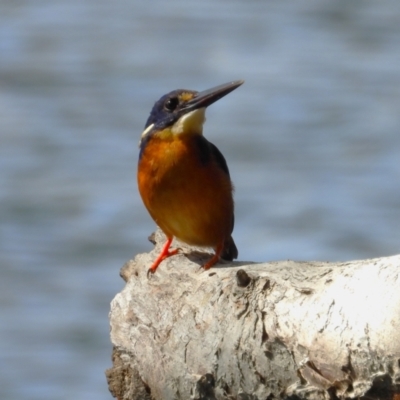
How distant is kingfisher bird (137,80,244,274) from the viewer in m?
5.20

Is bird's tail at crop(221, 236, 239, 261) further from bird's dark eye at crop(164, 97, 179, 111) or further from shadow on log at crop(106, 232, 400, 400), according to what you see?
shadow on log at crop(106, 232, 400, 400)

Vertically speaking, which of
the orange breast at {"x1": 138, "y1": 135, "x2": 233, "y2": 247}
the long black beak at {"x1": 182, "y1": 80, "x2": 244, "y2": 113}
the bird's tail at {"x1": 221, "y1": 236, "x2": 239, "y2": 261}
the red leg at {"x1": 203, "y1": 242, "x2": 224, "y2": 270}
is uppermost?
the long black beak at {"x1": 182, "y1": 80, "x2": 244, "y2": 113}

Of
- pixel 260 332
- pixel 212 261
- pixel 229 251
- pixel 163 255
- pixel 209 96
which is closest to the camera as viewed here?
pixel 260 332

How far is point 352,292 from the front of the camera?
130 inches

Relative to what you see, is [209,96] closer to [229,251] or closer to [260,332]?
[229,251]

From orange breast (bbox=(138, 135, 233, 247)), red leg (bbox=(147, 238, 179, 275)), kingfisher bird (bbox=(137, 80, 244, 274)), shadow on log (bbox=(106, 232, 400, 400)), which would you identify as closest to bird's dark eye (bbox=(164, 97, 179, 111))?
kingfisher bird (bbox=(137, 80, 244, 274))

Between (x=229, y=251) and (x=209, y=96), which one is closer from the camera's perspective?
(x=209, y=96)

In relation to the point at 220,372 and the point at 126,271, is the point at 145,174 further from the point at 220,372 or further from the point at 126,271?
the point at 220,372

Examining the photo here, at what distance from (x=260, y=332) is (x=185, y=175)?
1702 millimetres

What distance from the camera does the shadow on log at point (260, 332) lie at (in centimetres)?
323

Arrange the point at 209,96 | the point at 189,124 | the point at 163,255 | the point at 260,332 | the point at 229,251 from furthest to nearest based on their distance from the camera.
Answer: the point at 229,251, the point at 189,124, the point at 209,96, the point at 163,255, the point at 260,332

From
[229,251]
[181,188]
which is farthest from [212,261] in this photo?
[229,251]

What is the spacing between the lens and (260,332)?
3643mm

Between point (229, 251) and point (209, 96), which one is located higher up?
point (209, 96)
